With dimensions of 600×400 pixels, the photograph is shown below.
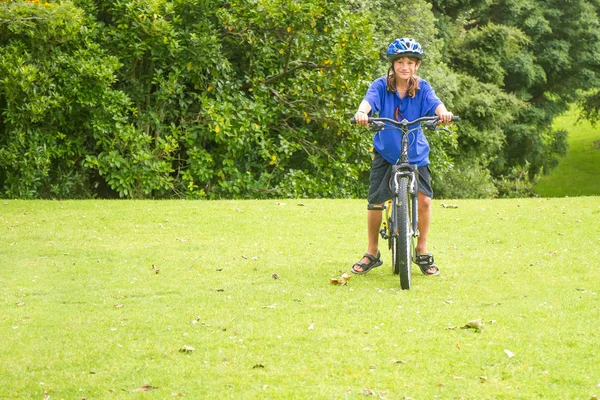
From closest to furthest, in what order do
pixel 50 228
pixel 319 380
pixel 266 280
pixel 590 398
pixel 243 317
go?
pixel 590 398
pixel 319 380
pixel 243 317
pixel 266 280
pixel 50 228

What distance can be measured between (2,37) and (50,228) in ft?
15.9

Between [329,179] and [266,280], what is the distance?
9871 mm

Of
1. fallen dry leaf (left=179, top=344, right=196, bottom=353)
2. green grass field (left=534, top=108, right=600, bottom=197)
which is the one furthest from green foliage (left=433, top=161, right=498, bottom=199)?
fallen dry leaf (left=179, top=344, right=196, bottom=353)

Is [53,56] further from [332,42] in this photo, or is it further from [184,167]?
[332,42]

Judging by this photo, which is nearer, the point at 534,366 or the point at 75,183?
the point at 534,366

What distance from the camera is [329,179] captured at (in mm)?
→ 18453

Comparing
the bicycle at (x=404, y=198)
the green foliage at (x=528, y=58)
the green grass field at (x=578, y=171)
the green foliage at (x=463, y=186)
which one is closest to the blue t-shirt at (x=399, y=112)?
the bicycle at (x=404, y=198)

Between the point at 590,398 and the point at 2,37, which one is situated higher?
the point at 2,37

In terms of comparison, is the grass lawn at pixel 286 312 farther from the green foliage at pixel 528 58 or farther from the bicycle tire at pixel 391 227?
the green foliage at pixel 528 58

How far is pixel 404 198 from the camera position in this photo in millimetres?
7977

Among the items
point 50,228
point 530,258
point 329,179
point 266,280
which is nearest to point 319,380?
point 266,280

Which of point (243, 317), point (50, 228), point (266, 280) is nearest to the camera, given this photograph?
point (243, 317)

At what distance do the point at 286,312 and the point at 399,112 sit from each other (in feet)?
7.37

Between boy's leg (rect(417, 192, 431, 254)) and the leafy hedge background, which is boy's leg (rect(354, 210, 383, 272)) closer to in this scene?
boy's leg (rect(417, 192, 431, 254))
